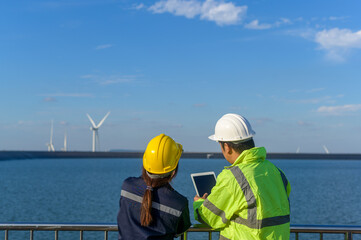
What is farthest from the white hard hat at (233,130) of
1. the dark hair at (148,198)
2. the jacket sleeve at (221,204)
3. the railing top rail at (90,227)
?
the railing top rail at (90,227)

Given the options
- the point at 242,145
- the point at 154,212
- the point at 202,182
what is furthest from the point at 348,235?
the point at 154,212

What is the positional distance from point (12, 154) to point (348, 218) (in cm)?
17228

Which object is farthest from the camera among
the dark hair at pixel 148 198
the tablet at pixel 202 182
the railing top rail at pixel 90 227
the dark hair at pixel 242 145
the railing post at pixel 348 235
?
the railing post at pixel 348 235

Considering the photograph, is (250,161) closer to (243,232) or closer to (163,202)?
(243,232)

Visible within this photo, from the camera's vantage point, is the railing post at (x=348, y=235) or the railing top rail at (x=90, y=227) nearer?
the railing top rail at (x=90, y=227)

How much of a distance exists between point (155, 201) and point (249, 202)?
2.02 ft

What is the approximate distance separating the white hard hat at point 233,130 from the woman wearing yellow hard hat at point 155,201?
400mm

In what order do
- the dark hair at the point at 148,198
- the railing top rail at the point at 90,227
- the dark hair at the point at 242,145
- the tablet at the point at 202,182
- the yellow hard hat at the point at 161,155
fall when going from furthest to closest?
the railing top rail at the point at 90,227 → the tablet at the point at 202,182 → the dark hair at the point at 242,145 → the yellow hard hat at the point at 161,155 → the dark hair at the point at 148,198

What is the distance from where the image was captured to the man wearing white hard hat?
2623 mm

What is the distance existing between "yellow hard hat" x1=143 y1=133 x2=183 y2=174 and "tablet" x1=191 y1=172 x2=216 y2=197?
55 cm

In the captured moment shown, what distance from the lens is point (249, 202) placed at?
2617 millimetres

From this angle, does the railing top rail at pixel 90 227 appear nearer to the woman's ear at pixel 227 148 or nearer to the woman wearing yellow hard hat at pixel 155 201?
the woman wearing yellow hard hat at pixel 155 201

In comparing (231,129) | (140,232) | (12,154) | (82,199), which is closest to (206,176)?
(231,129)

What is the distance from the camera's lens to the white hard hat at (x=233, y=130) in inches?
113
